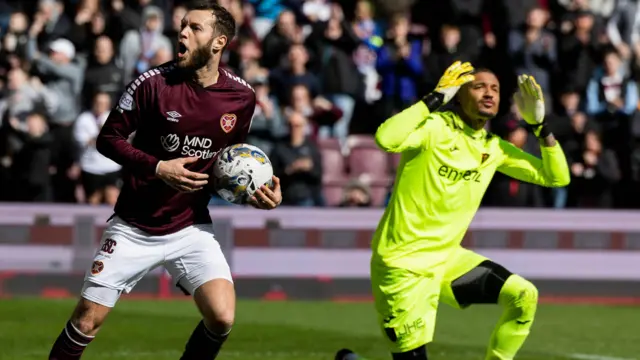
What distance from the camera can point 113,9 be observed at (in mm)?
20312

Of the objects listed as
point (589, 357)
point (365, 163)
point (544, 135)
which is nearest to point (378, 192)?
point (365, 163)

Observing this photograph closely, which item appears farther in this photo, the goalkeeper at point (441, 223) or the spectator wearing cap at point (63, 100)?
the spectator wearing cap at point (63, 100)

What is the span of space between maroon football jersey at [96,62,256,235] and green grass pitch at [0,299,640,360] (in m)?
3.20

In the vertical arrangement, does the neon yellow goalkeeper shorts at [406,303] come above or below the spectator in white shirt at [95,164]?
above

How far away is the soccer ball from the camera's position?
8844 millimetres

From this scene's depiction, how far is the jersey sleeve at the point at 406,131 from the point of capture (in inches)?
378

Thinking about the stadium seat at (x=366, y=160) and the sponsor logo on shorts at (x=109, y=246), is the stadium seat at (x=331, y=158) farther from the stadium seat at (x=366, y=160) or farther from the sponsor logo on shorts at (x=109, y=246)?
the sponsor logo on shorts at (x=109, y=246)

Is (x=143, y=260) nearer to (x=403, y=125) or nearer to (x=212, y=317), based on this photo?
(x=212, y=317)

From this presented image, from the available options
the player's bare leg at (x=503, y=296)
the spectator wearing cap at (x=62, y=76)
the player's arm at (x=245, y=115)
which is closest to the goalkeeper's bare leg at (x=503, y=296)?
the player's bare leg at (x=503, y=296)

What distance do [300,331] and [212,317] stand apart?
5379 mm

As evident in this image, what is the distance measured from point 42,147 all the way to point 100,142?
9.47 metres

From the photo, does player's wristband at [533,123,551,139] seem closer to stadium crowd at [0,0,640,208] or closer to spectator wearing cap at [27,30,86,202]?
stadium crowd at [0,0,640,208]

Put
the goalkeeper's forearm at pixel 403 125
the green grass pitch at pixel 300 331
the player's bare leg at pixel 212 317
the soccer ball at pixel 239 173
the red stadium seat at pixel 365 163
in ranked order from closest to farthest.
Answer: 1. the soccer ball at pixel 239 173
2. the player's bare leg at pixel 212 317
3. the goalkeeper's forearm at pixel 403 125
4. the green grass pitch at pixel 300 331
5. the red stadium seat at pixel 365 163

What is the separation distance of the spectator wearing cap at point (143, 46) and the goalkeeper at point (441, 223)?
Result: 31.6ft
